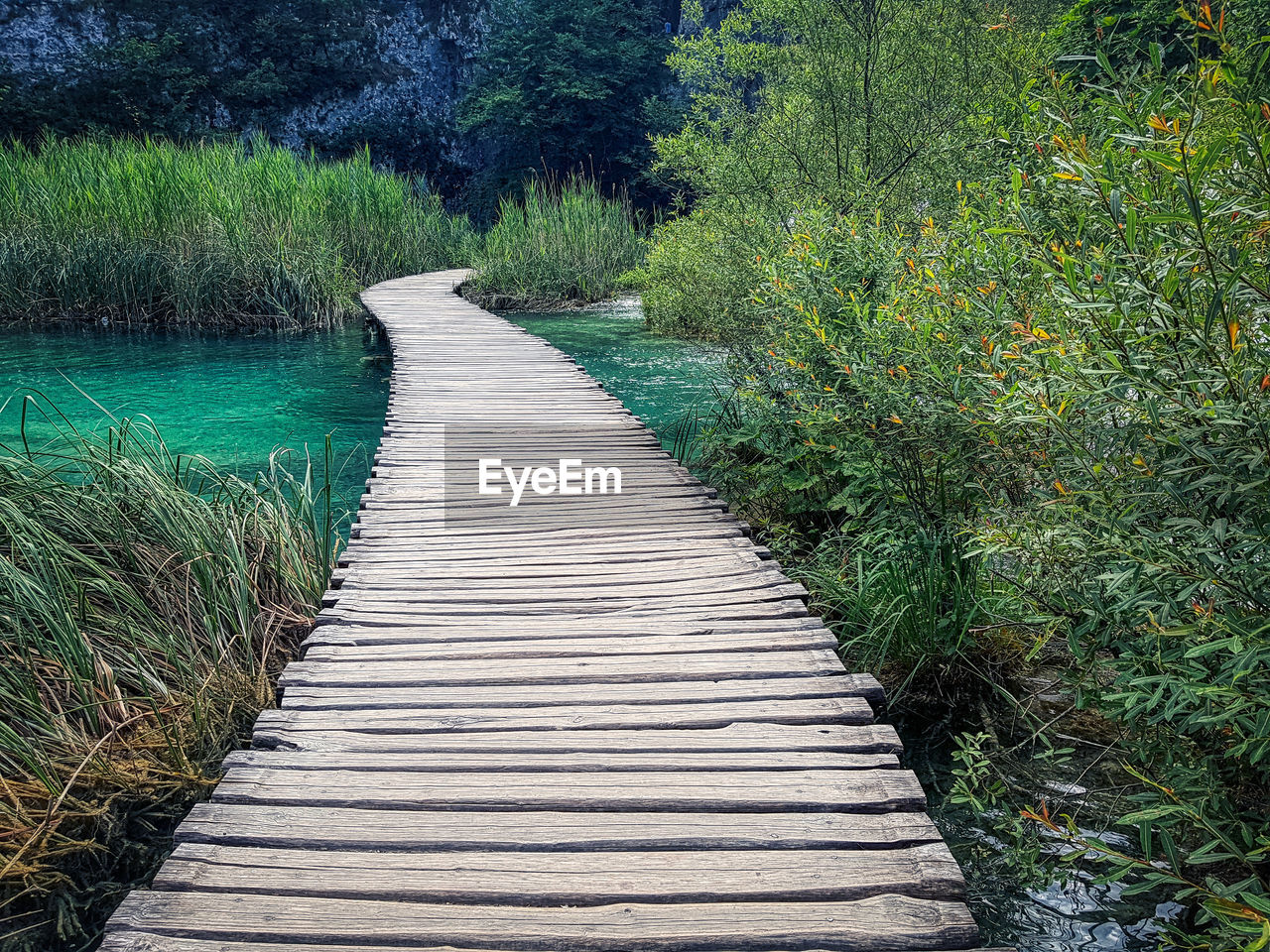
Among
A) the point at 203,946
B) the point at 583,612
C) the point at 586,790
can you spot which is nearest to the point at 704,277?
the point at 583,612

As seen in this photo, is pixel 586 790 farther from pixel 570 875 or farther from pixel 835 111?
pixel 835 111

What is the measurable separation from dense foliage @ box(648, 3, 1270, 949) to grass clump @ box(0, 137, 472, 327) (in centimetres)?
854

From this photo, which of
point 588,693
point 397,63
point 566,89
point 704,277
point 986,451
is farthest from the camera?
point 397,63

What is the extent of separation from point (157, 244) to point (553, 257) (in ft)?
18.3

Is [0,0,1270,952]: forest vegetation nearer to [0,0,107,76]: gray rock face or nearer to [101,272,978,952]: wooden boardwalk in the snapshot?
[101,272,978,952]: wooden boardwalk

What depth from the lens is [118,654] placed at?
2.84m

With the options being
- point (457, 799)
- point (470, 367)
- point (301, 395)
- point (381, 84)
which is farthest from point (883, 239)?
point (381, 84)

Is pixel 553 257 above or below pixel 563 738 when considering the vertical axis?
above

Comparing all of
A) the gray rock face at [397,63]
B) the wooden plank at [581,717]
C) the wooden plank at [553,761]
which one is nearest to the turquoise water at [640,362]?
the wooden plank at [581,717]

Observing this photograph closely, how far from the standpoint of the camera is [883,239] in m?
4.21

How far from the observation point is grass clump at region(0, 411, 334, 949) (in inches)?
89.2

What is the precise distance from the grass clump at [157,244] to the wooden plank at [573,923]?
35.2 feet

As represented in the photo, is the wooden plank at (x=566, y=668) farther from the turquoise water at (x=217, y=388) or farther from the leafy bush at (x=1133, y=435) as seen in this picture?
the turquoise water at (x=217, y=388)

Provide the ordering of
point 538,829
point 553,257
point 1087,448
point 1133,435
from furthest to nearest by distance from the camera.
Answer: point 553,257 < point 1087,448 < point 538,829 < point 1133,435
